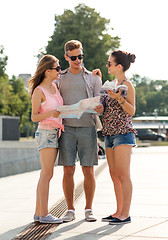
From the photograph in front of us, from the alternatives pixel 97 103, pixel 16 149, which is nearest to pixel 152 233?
pixel 97 103

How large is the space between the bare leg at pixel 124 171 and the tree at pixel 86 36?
35448 mm

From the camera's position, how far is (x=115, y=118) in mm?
5324

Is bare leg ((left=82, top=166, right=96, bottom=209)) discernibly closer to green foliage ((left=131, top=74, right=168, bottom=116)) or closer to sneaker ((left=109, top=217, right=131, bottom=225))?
sneaker ((left=109, top=217, right=131, bottom=225))

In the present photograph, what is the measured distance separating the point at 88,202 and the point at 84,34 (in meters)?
37.5

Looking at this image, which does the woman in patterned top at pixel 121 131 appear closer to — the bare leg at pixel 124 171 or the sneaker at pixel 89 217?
the bare leg at pixel 124 171

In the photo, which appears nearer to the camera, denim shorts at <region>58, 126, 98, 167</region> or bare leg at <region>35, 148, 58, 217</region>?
bare leg at <region>35, 148, 58, 217</region>

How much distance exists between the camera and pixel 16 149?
1344 centimetres

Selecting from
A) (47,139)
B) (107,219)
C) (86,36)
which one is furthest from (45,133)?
(86,36)

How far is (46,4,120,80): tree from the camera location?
41.7 metres

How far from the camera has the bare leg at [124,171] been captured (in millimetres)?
5262

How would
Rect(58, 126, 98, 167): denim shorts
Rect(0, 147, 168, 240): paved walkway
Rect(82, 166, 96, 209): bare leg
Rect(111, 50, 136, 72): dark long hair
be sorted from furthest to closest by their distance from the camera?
Rect(82, 166, 96, 209): bare leg → Rect(58, 126, 98, 167): denim shorts → Rect(111, 50, 136, 72): dark long hair → Rect(0, 147, 168, 240): paved walkway

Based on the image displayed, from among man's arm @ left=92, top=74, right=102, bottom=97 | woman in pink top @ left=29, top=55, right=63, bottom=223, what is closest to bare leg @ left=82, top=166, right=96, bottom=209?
woman in pink top @ left=29, top=55, right=63, bottom=223

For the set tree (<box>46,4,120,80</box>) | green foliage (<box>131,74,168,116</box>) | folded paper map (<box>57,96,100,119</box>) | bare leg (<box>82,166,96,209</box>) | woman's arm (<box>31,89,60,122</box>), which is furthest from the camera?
green foliage (<box>131,74,168,116</box>)

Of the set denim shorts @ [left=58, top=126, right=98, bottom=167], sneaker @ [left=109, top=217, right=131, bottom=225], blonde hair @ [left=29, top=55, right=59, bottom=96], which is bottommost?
sneaker @ [left=109, top=217, right=131, bottom=225]
